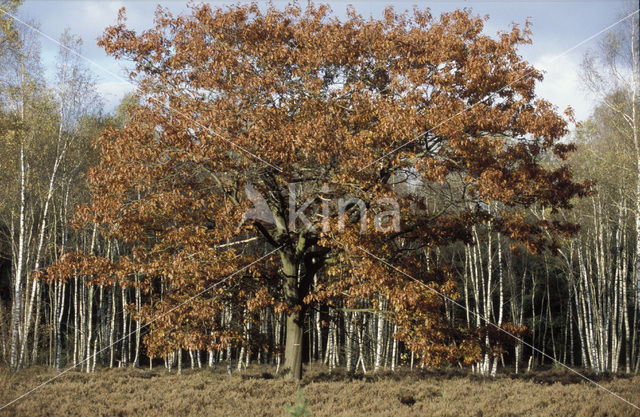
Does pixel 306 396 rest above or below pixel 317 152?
below

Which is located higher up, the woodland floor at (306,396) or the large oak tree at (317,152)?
the large oak tree at (317,152)

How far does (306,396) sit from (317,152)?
4680 millimetres

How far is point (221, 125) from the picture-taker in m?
9.82

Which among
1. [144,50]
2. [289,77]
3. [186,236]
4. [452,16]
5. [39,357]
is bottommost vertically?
[39,357]

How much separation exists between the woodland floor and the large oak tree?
1010 mm

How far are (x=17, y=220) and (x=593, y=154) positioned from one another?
75.9ft

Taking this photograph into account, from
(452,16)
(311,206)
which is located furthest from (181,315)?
(452,16)

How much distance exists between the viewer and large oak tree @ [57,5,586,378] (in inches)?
393

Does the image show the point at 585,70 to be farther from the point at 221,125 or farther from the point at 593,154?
the point at 221,125

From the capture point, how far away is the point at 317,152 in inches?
385

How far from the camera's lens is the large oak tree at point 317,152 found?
9984 millimetres

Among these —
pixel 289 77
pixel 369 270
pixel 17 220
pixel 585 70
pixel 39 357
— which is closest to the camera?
pixel 369 270

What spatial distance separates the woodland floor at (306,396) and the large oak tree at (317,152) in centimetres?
101

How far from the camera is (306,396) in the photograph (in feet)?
34.0
